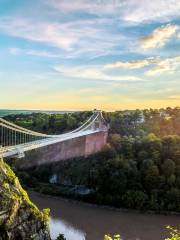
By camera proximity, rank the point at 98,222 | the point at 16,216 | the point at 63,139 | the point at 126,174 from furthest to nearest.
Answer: the point at 126,174 → the point at 63,139 → the point at 98,222 → the point at 16,216

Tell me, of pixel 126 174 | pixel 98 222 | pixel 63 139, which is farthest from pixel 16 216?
pixel 126 174

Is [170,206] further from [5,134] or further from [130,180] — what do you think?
[5,134]

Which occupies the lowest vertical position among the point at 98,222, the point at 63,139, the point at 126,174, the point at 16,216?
the point at 98,222

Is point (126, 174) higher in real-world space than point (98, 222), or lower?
higher

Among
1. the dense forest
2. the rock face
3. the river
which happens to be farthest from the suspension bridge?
the rock face

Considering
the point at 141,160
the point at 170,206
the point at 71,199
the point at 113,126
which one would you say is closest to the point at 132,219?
the point at 170,206

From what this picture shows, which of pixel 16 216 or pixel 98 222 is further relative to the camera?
pixel 98 222

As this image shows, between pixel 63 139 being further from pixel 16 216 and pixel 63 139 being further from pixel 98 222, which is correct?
pixel 16 216
